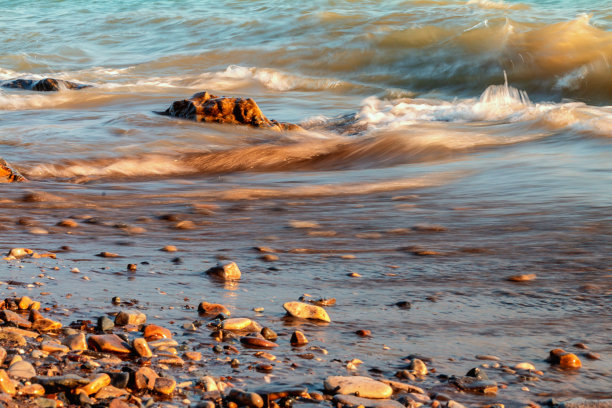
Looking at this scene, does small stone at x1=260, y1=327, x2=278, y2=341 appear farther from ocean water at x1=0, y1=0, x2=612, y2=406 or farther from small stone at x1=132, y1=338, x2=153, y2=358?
small stone at x1=132, y1=338, x2=153, y2=358

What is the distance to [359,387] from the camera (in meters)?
1.83

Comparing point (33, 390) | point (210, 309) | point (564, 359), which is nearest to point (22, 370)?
point (33, 390)

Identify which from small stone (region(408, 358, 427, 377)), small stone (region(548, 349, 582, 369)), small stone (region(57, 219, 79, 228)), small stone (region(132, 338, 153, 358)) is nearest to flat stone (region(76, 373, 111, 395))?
small stone (region(132, 338, 153, 358))

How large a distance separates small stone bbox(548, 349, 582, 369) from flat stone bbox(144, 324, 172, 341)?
1.07 metres

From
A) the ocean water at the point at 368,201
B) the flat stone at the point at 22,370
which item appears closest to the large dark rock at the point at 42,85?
the ocean water at the point at 368,201

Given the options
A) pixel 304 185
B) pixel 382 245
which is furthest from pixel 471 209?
pixel 304 185

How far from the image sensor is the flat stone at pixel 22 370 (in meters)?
1.73

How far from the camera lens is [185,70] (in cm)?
1502

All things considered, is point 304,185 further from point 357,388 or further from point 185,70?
point 185,70

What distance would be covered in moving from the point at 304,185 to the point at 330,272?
2152 millimetres

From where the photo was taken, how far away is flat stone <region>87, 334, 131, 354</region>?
199cm

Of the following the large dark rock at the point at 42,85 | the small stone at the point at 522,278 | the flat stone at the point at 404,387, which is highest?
the large dark rock at the point at 42,85

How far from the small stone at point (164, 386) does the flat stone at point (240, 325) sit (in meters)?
0.44

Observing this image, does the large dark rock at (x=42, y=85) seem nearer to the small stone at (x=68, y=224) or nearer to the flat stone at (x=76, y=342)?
the small stone at (x=68, y=224)
